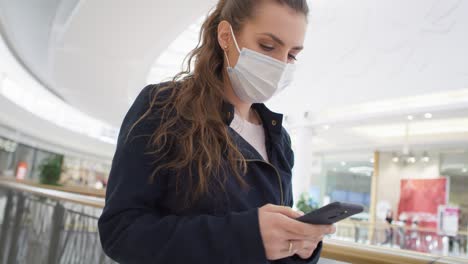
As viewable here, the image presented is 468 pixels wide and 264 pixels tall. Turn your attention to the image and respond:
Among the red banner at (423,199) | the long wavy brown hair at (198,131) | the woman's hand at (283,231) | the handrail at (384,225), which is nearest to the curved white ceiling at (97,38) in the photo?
the long wavy brown hair at (198,131)

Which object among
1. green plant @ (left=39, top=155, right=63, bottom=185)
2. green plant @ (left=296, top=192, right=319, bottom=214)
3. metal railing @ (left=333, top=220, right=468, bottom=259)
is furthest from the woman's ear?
metal railing @ (left=333, top=220, right=468, bottom=259)

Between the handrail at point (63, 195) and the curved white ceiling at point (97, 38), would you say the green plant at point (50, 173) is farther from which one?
the handrail at point (63, 195)

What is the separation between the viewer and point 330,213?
757 mm

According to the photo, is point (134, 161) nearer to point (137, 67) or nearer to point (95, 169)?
point (137, 67)

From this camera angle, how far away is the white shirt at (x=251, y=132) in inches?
44.9

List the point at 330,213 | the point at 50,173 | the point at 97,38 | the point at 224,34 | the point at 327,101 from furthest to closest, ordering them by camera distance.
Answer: the point at 327,101, the point at 50,173, the point at 97,38, the point at 224,34, the point at 330,213

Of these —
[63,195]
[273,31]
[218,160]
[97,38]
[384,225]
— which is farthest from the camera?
[384,225]

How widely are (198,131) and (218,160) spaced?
0.09 meters

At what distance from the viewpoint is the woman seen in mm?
821

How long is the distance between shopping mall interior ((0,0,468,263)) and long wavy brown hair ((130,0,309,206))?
427 mm

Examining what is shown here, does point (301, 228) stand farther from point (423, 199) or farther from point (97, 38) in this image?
point (423, 199)

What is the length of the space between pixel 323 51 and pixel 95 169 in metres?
18.8

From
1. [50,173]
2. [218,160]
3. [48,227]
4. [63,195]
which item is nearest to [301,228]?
[218,160]

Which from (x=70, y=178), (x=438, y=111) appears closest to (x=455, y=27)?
(x=438, y=111)
